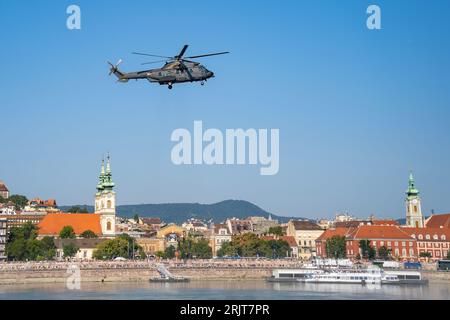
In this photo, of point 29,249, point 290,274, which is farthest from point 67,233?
point 290,274

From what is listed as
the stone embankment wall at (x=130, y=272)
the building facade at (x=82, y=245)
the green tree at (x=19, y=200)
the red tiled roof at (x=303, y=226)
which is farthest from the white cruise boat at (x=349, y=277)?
the green tree at (x=19, y=200)

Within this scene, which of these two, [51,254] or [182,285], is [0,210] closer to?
[51,254]

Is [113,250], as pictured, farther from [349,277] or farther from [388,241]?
[388,241]

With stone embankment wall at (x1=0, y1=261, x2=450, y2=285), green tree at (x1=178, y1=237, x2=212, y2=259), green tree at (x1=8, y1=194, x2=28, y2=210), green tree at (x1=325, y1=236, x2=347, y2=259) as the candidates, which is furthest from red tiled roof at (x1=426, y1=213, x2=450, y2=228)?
green tree at (x1=8, y1=194, x2=28, y2=210)

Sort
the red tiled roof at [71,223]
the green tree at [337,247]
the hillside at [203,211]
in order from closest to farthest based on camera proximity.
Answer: the green tree at [337,247] < the red tiled roof at [71,223] < the hillside at [203,211]

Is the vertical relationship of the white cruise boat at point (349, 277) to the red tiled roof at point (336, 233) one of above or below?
below

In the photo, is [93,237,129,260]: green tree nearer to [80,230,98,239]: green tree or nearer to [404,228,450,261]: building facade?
[80,230,98,239]: green tree

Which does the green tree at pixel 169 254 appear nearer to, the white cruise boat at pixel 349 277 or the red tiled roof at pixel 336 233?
the red tiled roof at pixel 336 233

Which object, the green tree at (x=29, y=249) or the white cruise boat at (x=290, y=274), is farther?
the green tree at (x=29, y=249)
